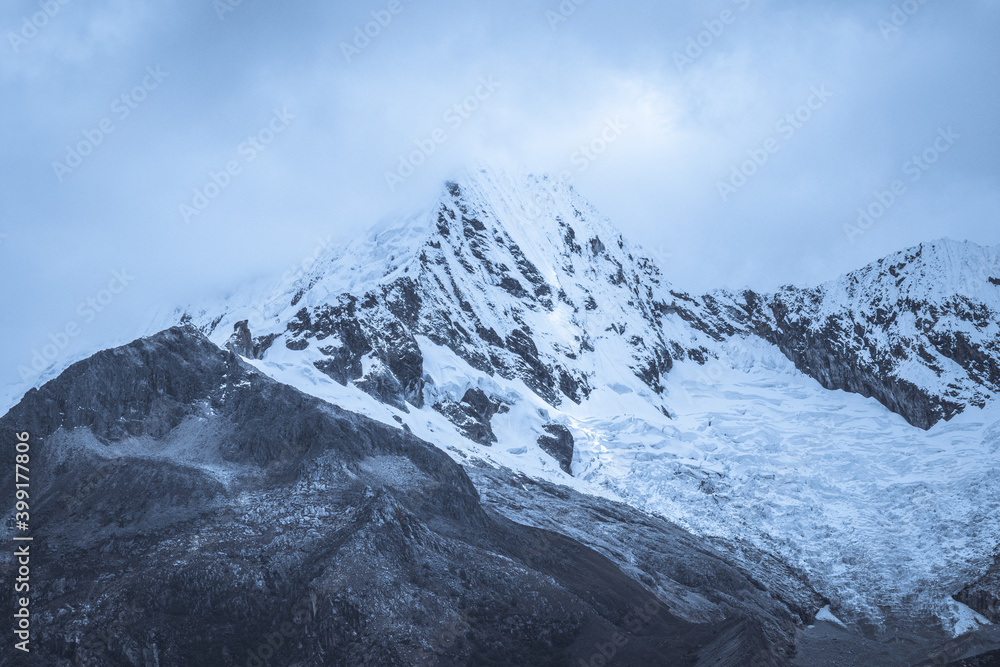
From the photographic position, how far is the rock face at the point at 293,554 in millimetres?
55125

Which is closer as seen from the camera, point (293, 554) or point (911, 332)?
point (293, 554)

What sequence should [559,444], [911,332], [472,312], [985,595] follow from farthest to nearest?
[911,332]
[472,312]
[559,444]
[985,595]

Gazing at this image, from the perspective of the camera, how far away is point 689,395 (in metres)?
167

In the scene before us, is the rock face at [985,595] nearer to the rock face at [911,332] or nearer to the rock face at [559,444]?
the rock face at [559,444]

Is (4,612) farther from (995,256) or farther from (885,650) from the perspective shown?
(995,256)

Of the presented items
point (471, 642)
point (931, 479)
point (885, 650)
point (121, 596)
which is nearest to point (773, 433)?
point (931, 479)

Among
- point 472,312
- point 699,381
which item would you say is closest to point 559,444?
point 472,312

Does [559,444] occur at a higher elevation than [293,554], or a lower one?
higher

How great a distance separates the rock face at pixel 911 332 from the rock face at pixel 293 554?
78.1 meters

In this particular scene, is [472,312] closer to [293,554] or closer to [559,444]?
[559,444]

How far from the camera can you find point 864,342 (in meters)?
163

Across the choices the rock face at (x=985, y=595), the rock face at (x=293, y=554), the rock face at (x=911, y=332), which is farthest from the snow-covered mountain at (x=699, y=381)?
the rock face at (x=293, y=554)

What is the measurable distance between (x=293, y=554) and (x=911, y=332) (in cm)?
13446

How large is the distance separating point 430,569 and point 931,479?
79.0m
